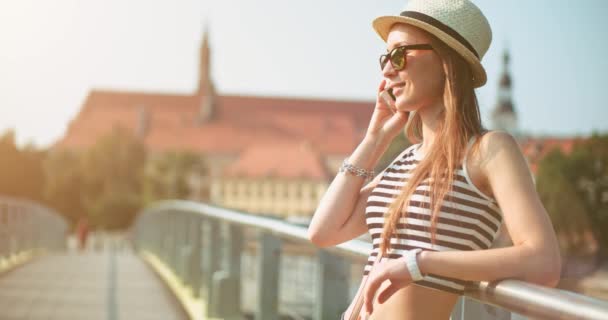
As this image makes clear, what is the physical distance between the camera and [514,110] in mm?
86938

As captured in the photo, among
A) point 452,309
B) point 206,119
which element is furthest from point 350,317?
point 206,119

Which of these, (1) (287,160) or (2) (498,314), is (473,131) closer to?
(2) (498,314)

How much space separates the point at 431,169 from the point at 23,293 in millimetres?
7477

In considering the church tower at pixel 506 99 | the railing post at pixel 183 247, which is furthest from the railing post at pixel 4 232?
the church tower at pixel 506 99

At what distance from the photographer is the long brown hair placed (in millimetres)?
2008

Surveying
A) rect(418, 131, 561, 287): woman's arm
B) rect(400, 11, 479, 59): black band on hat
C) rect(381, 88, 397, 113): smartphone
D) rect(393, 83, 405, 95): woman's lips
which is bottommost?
rect(418, 131, 561, 287): woman's arm

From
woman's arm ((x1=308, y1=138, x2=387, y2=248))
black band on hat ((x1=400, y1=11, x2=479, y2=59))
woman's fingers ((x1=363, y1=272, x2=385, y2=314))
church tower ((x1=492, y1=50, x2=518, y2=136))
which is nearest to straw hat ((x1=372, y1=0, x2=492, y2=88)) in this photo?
black band on hat ((x1=400, y1=11, x2=479, y2=59))

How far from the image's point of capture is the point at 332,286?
350 cm

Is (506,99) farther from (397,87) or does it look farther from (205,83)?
(397,87)

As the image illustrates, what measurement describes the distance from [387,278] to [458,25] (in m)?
0.52

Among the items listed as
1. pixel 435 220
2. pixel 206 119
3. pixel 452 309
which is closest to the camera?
pixel 435 220

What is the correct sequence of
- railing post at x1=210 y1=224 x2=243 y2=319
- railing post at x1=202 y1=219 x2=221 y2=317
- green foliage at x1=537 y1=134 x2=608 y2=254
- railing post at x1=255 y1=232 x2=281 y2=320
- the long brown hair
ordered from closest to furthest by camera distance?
1. the long brown hair
2. railing post at x1=255 y1=232 x2=281 y2=320
3. railing post at x1=210 y1=224 x2=243 y2=319
4. railing post at x1=202 y1=219 x2=221 y2=317
5. green foliage at x1=537 y1=134 x2=608 y2=254

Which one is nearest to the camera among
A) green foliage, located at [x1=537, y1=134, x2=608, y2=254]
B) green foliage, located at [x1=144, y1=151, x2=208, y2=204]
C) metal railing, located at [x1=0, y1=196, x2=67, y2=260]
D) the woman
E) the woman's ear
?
the woman

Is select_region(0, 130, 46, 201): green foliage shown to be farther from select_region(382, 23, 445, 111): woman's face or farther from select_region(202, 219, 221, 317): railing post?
select_region(382, 23, 445, 111): woman's face
